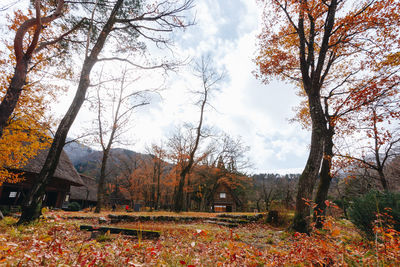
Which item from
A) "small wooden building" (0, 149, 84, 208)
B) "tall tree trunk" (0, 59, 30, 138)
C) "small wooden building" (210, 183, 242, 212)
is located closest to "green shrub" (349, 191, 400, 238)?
"tall tree trunk" (0, 59, 30, 138)

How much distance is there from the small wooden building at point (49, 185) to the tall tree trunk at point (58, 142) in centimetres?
1100

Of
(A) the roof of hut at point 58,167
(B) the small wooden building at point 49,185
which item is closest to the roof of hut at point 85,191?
(B) the small wooden building at point 49,185

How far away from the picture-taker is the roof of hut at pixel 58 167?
48.2ft

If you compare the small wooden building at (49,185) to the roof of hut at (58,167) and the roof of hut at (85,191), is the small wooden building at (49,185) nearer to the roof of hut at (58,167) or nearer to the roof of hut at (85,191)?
the roof of hut at (58,167)

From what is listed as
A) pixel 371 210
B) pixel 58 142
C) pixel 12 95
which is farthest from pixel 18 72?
pixel 371 210

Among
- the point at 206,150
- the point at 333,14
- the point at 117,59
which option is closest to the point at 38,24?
the point at 117,59

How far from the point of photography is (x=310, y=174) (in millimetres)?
7230

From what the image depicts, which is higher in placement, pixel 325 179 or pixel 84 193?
pixel 325 179

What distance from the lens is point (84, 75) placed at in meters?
7.48

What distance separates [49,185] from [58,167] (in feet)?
6.14

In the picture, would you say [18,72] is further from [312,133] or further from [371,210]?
[371,210]

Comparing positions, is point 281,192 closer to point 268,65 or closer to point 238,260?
point 268,65

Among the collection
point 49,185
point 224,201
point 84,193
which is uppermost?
point 49,185

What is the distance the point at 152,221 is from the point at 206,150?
55.5ft
